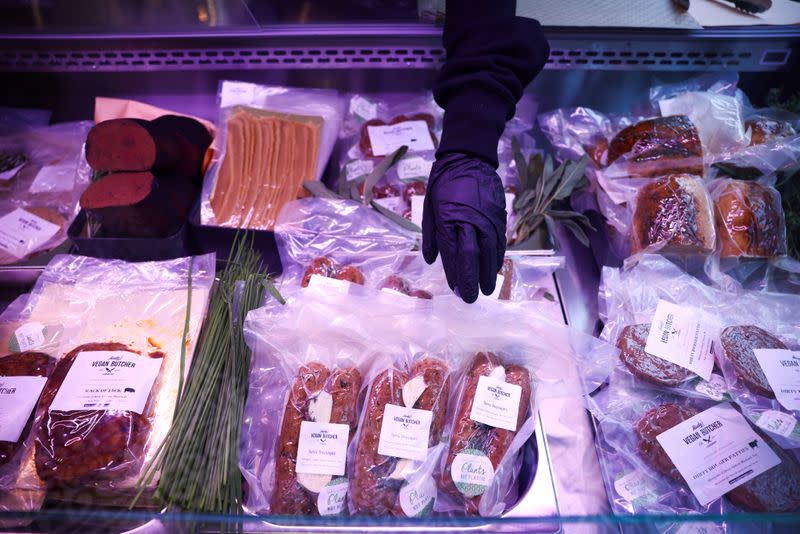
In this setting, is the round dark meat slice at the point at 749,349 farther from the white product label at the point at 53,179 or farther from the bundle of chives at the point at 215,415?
the white product label at the point at 53,179

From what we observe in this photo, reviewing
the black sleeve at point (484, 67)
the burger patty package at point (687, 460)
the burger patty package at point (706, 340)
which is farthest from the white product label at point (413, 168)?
the burger patty package at point (687, 460)

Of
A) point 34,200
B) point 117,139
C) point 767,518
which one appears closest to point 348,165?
point 117,139

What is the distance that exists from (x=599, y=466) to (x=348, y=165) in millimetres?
1206

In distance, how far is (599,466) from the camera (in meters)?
1.26

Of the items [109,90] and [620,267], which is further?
[109,90]

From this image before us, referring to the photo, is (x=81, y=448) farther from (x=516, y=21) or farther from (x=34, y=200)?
(x=516, y=21)

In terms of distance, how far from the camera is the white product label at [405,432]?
1088 mm

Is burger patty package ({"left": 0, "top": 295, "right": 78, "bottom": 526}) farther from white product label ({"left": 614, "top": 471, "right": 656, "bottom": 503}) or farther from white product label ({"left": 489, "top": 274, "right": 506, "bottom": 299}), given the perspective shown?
white product label ({"left": 614, "top": 471, "right": 656, "bottom": 503})

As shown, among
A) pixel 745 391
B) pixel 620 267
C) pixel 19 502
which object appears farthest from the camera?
pixel 620 267

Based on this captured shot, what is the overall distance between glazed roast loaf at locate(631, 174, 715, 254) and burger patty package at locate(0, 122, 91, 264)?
177 centimetres

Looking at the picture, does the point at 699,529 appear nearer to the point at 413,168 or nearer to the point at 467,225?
the point at 467,225

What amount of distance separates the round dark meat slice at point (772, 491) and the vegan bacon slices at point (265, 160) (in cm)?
141

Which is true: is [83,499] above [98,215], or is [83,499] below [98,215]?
below

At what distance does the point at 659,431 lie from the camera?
1.17 m
